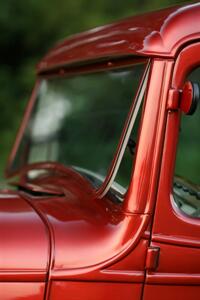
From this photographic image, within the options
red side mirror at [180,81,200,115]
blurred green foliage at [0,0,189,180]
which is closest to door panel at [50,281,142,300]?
red side mirror at [180,81,200,115]

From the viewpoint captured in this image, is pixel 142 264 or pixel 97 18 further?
pixel 97 18

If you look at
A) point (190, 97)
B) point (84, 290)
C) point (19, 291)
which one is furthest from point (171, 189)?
point (19, 291)

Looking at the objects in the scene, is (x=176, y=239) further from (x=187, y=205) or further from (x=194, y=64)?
(x=194, y=64)

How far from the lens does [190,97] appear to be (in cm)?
271

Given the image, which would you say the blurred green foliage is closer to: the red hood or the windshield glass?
the windshield glass

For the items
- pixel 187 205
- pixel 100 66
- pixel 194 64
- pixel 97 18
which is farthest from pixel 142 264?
pixel 97 18

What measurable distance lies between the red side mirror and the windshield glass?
0.57 metres

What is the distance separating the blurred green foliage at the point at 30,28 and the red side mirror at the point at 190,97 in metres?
6.39

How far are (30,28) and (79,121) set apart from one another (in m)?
5.66

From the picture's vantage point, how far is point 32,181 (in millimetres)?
3670

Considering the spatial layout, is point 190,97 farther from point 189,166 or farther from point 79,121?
point 79,121

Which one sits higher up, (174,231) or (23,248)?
(174,231)

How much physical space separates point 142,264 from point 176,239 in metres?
0.15

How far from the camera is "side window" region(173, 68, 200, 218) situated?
2.85 meters
